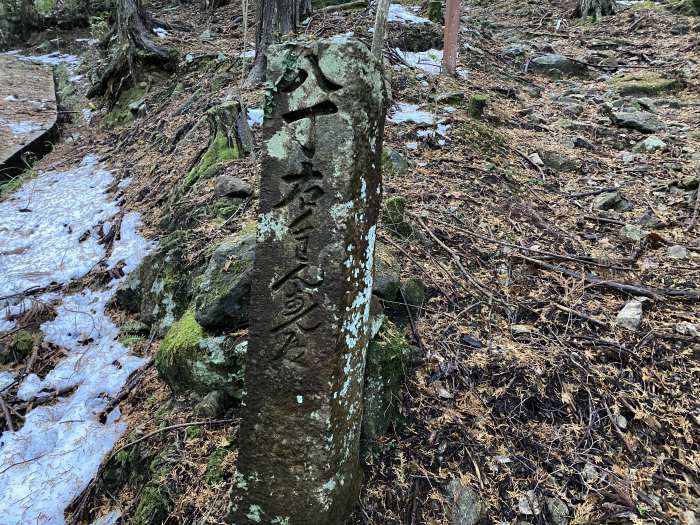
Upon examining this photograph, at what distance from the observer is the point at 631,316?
340cm

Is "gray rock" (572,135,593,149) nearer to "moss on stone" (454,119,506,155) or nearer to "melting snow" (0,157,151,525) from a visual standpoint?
"moss on stone" (454,119,506,155)

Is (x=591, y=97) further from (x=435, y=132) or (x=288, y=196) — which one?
(x=288, y=196)

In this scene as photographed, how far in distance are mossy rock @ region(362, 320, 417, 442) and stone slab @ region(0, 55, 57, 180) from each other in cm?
838

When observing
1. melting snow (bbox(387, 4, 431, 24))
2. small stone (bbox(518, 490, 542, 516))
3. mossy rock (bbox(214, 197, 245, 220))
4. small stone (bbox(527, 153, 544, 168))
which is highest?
melting snow (bbox(387, 4, 431, 24))

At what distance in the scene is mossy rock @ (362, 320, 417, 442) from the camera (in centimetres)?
280

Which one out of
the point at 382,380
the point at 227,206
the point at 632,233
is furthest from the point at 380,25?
the point at 382,380

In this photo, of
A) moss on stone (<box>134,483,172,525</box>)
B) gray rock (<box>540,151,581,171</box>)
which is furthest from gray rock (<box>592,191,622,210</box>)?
moss on stone (<box>134,483,172,525</box>)

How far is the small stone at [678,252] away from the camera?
4.06 meters

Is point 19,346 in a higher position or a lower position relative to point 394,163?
lower

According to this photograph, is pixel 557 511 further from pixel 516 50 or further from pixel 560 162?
pixel 516 50

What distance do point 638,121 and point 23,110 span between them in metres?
12.5

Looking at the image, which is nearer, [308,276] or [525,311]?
[308,276]

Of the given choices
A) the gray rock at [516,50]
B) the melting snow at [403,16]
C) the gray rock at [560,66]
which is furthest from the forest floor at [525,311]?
the gray rock at [516,50]

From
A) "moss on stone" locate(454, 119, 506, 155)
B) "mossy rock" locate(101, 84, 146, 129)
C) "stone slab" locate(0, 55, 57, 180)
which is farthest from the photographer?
"mossy rock" locate(101, 84, 146, 129)
